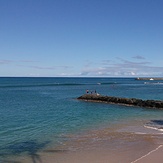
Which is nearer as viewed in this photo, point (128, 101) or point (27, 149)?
point (27, 149)

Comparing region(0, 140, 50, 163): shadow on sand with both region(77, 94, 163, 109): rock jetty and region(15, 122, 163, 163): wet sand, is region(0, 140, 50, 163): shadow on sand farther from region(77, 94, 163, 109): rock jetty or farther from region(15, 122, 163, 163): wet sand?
region(77, 94, 163, 109): rock jetty

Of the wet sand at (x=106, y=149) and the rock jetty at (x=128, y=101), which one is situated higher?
the rock jetty at (x=128, y=101)

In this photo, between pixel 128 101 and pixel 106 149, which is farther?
pixel 128 101

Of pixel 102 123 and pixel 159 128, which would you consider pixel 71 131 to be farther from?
pixel 159 128

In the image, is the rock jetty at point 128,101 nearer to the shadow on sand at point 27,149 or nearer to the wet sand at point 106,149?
the wet sand at point 106,149

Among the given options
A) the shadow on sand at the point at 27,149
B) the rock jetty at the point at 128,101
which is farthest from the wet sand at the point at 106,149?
the rock jetty at the point at 128,101

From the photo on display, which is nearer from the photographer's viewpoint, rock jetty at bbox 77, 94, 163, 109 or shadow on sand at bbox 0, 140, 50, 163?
shadow on sand at bbox 0, 140, 50, 163

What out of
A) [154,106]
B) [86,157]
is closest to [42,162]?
[86,157]

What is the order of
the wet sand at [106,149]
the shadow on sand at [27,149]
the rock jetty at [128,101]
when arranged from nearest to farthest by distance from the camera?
the wet sand at [106,149] < the shadow on sand at [27,149] < the rock jetty at [128,101]

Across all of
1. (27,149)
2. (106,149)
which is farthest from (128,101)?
(27,149)

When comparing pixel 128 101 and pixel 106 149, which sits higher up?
pixel 128 101

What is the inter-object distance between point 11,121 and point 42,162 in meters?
13.0

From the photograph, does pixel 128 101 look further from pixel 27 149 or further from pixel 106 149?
pixel 27 149

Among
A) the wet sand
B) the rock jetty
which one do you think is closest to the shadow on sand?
the wet sand
